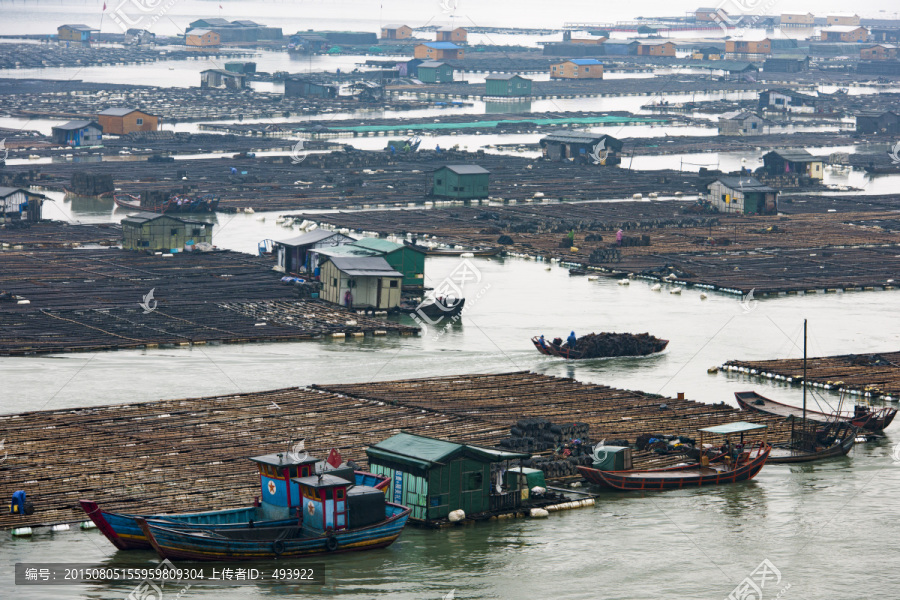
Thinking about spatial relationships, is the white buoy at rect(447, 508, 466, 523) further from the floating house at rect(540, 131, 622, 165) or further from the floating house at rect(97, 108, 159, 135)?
the floating house at rect(97, 108, 159, 135)

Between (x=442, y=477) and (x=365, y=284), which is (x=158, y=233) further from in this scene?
(x=442, y=477)

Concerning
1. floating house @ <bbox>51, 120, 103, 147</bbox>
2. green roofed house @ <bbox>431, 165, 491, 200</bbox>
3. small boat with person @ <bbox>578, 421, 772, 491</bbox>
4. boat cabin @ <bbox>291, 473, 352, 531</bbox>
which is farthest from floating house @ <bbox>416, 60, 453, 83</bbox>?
boat cabin @ <bbox>291, 473, 352, 531</bbox>

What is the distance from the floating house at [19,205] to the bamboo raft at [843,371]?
125 ft

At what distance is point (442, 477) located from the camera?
90.5 ft

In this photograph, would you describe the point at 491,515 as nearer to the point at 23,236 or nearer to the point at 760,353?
the point at 760,353

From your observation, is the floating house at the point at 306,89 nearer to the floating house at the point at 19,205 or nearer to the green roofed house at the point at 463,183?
the green roofed house at the point at 463,183

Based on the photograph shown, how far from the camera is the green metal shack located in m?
50.7

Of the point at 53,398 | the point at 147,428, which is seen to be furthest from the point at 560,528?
the point at 53,398

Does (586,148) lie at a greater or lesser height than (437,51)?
lesser

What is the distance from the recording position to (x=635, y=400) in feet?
123

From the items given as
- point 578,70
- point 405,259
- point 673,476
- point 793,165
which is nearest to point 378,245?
point 405,259

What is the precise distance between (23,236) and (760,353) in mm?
34859

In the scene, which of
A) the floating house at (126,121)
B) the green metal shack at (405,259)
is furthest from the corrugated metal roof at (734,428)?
the floating house at (126,121)

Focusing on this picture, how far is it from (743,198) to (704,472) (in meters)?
44.8
